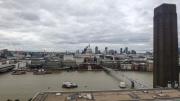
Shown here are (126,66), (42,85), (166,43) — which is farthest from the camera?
(126,66)

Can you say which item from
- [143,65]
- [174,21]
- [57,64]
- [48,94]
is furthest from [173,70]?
[57,64]

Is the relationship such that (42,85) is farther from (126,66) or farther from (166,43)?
(126,66)

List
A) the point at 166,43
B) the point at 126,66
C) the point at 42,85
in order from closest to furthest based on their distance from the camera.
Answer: the point at 166,43
the point at 42,85
the point at 126,66

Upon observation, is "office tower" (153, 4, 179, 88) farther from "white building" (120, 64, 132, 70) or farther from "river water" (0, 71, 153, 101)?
"white building" (120, 64, 132, 70)

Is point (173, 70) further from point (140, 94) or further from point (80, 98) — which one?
point (80, 98)

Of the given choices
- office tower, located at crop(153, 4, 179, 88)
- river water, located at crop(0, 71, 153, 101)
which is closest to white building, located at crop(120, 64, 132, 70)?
river water, located at crop(0, 71, 153, 101)

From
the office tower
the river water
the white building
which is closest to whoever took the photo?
the office tower

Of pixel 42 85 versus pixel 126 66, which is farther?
pixel 126 66

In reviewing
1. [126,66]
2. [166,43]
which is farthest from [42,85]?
[126,66]
